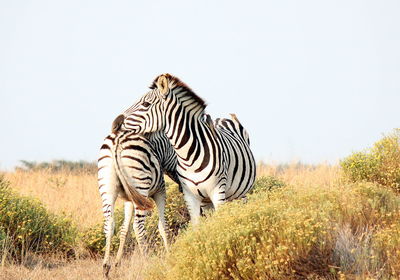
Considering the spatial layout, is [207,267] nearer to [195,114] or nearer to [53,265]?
[195,114]

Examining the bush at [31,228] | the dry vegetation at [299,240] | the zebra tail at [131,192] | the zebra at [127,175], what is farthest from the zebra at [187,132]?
the bush at [31,228]

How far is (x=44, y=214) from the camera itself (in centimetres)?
1180

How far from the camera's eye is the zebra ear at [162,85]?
9008 millimetres

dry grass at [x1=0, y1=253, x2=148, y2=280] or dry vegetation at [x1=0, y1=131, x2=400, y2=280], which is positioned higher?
dry vegetation at [x1=0, y1=131, x2=400, y2=280]

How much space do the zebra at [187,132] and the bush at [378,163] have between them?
5.26 m

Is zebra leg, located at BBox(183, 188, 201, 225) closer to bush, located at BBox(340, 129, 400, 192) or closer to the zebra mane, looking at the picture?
the zebra mane

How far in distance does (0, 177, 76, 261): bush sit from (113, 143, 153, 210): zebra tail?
9.21ft

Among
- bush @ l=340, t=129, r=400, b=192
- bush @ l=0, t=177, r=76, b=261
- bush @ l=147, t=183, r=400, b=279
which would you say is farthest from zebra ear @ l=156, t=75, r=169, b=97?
bush @ l=340, t=129, r=400, b=192

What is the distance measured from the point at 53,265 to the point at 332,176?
908 centimetres

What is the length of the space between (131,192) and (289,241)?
3691 millimetres

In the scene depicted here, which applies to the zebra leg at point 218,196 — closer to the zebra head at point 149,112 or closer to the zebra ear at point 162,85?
the zebra head at point 149,112

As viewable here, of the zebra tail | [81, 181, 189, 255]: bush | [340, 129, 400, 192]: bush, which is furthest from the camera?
[340, 129, 400, 192]: bush

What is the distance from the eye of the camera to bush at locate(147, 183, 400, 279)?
588cm

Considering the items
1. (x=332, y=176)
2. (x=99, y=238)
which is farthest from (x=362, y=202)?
(x=332, y=176)
